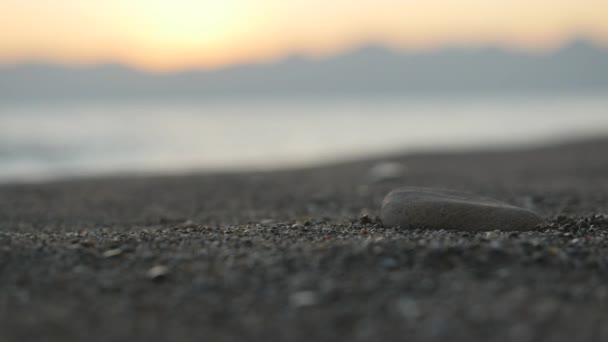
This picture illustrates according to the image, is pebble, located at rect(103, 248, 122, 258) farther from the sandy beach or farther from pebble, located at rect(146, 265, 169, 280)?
pebble, located at rect(146, 265, 169, 280)

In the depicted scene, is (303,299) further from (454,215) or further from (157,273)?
(454,215)

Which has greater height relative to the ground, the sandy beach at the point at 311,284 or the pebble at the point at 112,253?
the pebble at the point at 112,253

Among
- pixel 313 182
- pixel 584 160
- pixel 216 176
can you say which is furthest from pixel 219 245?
pixel 584 160

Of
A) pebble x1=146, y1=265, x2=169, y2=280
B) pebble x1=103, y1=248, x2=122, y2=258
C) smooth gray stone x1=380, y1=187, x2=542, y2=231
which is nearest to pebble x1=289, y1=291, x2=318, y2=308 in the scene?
pebble x1=146, y1=265, x2=169, y2=280

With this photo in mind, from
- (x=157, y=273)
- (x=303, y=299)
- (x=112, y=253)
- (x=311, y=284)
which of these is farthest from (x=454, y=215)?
(x=112, y=253)

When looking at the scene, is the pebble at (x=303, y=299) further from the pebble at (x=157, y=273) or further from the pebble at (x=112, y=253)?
the pebble at (x=112, y=253)

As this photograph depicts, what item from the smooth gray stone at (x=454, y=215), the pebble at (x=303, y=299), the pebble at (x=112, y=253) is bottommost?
the pebble at (x=303, y=299)

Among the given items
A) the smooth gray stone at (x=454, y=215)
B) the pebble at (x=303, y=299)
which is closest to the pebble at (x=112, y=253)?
the pebble at (x=303, y=299)

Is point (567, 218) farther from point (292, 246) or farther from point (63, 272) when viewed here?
point (63, 272)
